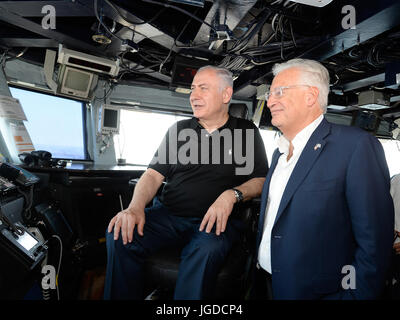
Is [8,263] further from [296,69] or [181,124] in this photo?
[296,69]

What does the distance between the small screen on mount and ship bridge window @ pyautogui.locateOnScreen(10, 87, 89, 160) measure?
0.47 meters

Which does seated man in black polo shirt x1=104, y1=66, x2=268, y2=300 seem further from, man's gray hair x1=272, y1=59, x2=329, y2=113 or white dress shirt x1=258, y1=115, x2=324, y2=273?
man's gray hair x1=272, y1=59, x2=329, y2=113

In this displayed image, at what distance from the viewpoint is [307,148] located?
1125mm

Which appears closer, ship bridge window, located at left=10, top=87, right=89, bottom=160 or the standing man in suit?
the standing man in suit

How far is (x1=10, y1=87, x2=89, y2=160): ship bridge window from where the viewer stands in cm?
313

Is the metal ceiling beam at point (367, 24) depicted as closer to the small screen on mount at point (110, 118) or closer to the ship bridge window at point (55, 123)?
the small screen on mount at point (110, 118)

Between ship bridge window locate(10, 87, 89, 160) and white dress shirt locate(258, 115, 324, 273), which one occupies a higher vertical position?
ship bridge window locate(10, 87, 89, 160)

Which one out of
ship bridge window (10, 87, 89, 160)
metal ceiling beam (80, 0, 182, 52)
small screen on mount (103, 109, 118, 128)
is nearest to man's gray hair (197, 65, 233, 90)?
metal ceiling beam (80, 0, 182, 52)

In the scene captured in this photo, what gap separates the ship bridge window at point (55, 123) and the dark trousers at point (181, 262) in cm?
272

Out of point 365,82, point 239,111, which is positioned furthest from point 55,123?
point 365,82

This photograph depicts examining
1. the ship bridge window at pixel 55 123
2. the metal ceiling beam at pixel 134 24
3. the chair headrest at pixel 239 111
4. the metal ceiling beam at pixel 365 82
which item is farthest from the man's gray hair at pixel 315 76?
the ship bridge window at pixel 55 123

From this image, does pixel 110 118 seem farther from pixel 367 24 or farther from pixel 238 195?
pixel 367 24
